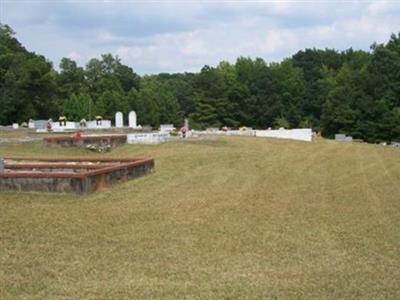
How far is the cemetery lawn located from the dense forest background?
1805 inches

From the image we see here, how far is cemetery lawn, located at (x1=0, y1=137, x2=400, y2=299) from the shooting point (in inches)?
225

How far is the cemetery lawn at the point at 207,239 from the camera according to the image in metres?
5.71

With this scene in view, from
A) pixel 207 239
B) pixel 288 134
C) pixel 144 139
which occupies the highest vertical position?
pixel 144 139

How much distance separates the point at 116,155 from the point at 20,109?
43.3 m

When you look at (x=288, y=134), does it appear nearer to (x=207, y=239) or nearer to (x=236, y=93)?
(x=207, y=239)

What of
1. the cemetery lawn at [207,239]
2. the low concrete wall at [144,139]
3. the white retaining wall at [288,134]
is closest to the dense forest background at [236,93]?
the white retaining wall at [288,134]

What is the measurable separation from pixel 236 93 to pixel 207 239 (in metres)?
67.2

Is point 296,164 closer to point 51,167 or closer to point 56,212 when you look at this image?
point 51,167

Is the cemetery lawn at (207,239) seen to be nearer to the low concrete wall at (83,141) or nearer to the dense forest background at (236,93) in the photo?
the low concrete wall at (83,141)

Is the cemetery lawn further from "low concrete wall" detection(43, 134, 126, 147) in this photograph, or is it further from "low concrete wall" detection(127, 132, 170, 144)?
"low concrete wall" detection(127, 132, 170, 144)

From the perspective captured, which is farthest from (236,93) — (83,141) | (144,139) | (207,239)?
(207,239)

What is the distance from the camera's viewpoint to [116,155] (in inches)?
744

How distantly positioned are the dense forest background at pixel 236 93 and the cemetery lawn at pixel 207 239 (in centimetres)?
4583

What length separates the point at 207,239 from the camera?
7.81 m
